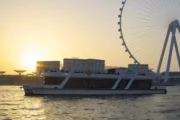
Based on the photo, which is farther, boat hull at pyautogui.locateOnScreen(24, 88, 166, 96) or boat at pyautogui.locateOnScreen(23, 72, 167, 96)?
boat at pyautogui.locateOnScreen(23, 72, 167, 96)

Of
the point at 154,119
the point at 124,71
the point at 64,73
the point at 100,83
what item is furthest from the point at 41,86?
the point at 154,119

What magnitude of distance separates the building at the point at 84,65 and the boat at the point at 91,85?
236 centimetres

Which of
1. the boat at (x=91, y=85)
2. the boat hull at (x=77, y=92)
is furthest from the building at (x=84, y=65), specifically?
the boat hull at (x=77, y=92)

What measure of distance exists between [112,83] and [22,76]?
129 meters

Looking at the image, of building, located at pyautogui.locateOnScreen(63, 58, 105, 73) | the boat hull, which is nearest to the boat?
the boat hull

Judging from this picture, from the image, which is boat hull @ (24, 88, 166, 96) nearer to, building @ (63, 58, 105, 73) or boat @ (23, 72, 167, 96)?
boat @ (23, 72, 167, 96)

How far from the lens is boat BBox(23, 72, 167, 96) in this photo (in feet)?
205

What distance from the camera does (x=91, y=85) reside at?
217 ft

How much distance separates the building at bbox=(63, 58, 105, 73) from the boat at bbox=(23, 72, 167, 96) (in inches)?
92.9

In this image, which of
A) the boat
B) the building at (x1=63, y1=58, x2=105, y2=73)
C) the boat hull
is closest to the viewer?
the boat hull

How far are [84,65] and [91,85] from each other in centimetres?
602

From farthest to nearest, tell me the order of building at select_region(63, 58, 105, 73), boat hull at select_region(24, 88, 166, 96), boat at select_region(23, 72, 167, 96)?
building at select_region(63, 58, 105, 73) < boat at select_region(23, 72, 167, 96) < boat hull at select_region(24, 88, 166, 96)

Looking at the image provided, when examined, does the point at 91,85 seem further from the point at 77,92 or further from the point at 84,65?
the point at 84,65

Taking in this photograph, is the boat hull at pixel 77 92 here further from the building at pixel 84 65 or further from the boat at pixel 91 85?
the building at pixel 84 65
